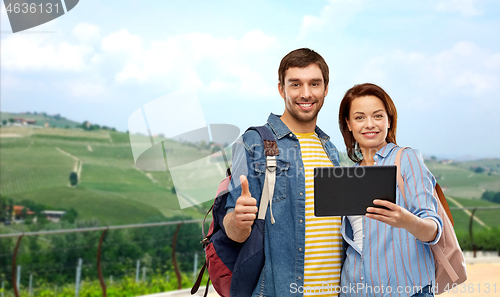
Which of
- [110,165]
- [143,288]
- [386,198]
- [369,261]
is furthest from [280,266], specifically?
[110,165]

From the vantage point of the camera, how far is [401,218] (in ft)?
5.61

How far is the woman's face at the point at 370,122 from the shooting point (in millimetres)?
2068

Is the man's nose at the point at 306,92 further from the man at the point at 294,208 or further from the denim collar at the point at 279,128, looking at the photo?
the denim collar at the point at 279,128

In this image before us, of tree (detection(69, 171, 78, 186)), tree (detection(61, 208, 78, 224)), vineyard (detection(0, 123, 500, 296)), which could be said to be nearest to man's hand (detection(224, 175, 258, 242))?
vineyard (detection(0, 123, 500, 296))

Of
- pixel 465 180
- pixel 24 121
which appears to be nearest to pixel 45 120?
pixel 24 121

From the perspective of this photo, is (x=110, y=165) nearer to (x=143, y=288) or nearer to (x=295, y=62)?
(x=143, y=288)

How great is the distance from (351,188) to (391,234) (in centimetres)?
36

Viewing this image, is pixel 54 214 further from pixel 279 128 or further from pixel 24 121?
pixel 279 128

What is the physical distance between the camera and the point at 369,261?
1.91 meters

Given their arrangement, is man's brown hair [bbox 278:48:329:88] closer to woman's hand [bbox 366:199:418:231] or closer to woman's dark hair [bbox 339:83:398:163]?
woman's dark hair [bbox 339:83:398:163]

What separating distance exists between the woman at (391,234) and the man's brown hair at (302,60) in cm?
34

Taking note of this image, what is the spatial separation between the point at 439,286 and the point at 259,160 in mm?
1025

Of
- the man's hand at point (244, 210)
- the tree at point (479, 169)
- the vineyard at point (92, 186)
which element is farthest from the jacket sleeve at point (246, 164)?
the tree at point (479, 169)

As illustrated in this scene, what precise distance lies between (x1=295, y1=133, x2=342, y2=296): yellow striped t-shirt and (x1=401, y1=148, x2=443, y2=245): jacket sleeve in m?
0.40
